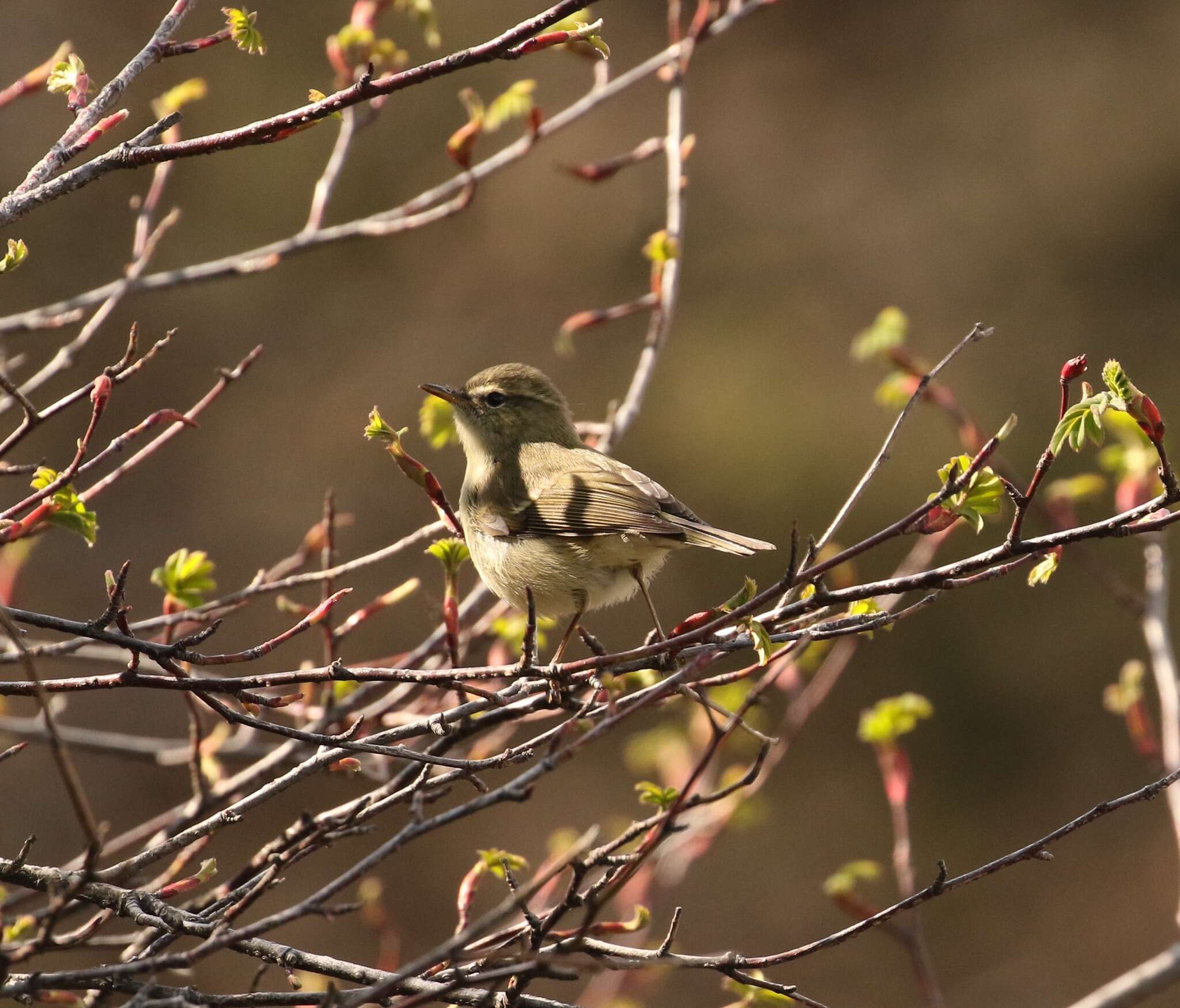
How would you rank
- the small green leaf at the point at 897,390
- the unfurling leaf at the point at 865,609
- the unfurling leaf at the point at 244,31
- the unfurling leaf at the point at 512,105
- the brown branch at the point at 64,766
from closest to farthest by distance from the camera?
the brown branch at the point at 64,766 → the unfurling leaf at the point at 244,31 → the unfurling leaf at the point at 865,609 → the unfurling leaf at the point at 512,105 → the small green leaf at the point at 897,390

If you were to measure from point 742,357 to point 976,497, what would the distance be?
5.37 meters

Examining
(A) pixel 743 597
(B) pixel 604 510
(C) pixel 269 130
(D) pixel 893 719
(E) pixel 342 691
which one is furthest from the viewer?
(B) pixel 604 510

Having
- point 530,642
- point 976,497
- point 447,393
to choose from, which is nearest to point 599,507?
point 447,393

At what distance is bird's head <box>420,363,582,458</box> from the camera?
3885 millimetres

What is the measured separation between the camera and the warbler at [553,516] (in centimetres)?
311

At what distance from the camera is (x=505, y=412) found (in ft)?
12.8

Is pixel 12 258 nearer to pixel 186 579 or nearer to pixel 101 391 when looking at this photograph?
pixel 101 391

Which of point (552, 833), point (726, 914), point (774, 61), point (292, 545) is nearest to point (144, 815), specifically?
point (292, 545)

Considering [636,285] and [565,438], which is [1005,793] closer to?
[636,285]

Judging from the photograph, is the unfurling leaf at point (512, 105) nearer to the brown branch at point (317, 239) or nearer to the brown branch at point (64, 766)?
the brown branch at point (317, 239)

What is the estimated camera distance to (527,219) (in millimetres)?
7535

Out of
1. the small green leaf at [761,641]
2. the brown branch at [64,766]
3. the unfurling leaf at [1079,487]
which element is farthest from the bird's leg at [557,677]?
the unfurling leaf at [1079,487]

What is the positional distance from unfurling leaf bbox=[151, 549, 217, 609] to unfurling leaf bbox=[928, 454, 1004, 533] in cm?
124

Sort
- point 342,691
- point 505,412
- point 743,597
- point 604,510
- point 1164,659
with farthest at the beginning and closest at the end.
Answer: point 505,412, point 1164,659, point 604,510, point 342,691, point 743,597
